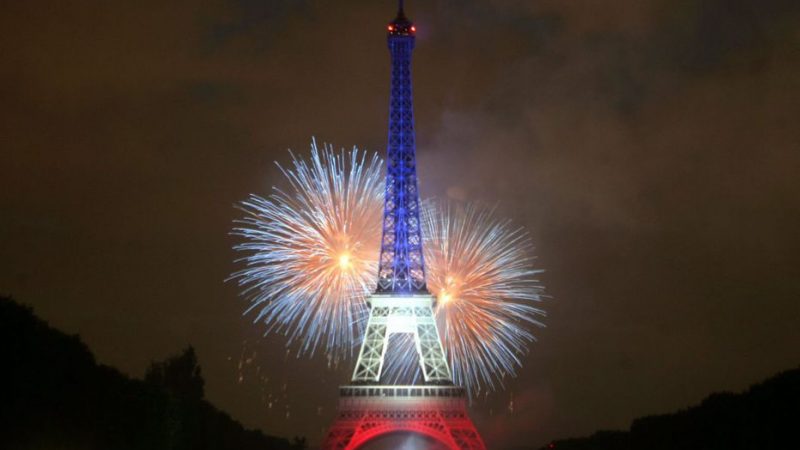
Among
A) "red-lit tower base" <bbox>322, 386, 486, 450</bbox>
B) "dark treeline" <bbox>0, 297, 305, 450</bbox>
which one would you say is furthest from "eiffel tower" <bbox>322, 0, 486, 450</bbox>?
"dark treeline" <bbox>0, 297, 305, 450</bbox>

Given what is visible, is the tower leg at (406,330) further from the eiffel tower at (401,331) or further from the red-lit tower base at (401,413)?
the red-lit tower base at (401,413)

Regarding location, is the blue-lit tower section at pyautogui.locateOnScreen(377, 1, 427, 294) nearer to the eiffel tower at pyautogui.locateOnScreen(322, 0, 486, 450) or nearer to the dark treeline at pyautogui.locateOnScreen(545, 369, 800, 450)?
the eiffel tower at pyautogui.locateOnScreen(322, 0, 486, 450)

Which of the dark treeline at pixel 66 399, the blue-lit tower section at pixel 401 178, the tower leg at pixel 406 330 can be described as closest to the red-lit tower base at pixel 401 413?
the tower leg at pixel 406 330

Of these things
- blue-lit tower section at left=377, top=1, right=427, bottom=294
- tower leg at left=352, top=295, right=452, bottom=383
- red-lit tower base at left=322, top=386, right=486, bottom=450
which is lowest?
red-lit tower base at left=322, top=386, right=486, bottom=450

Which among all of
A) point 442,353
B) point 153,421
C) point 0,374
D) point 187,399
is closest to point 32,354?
point 0,374

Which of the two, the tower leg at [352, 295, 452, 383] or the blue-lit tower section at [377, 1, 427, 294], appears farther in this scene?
the blue-lit tower section at [377, 1, 427, 294]

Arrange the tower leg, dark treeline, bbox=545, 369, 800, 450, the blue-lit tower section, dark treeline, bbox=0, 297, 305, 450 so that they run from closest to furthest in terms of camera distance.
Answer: dark treeline, bbox=0, 297, 305, 450
dark treeline, bbox=545, 369, 800, 450
the tower leg
the blue-lit tower section

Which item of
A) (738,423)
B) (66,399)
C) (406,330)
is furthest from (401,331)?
(66,399)
